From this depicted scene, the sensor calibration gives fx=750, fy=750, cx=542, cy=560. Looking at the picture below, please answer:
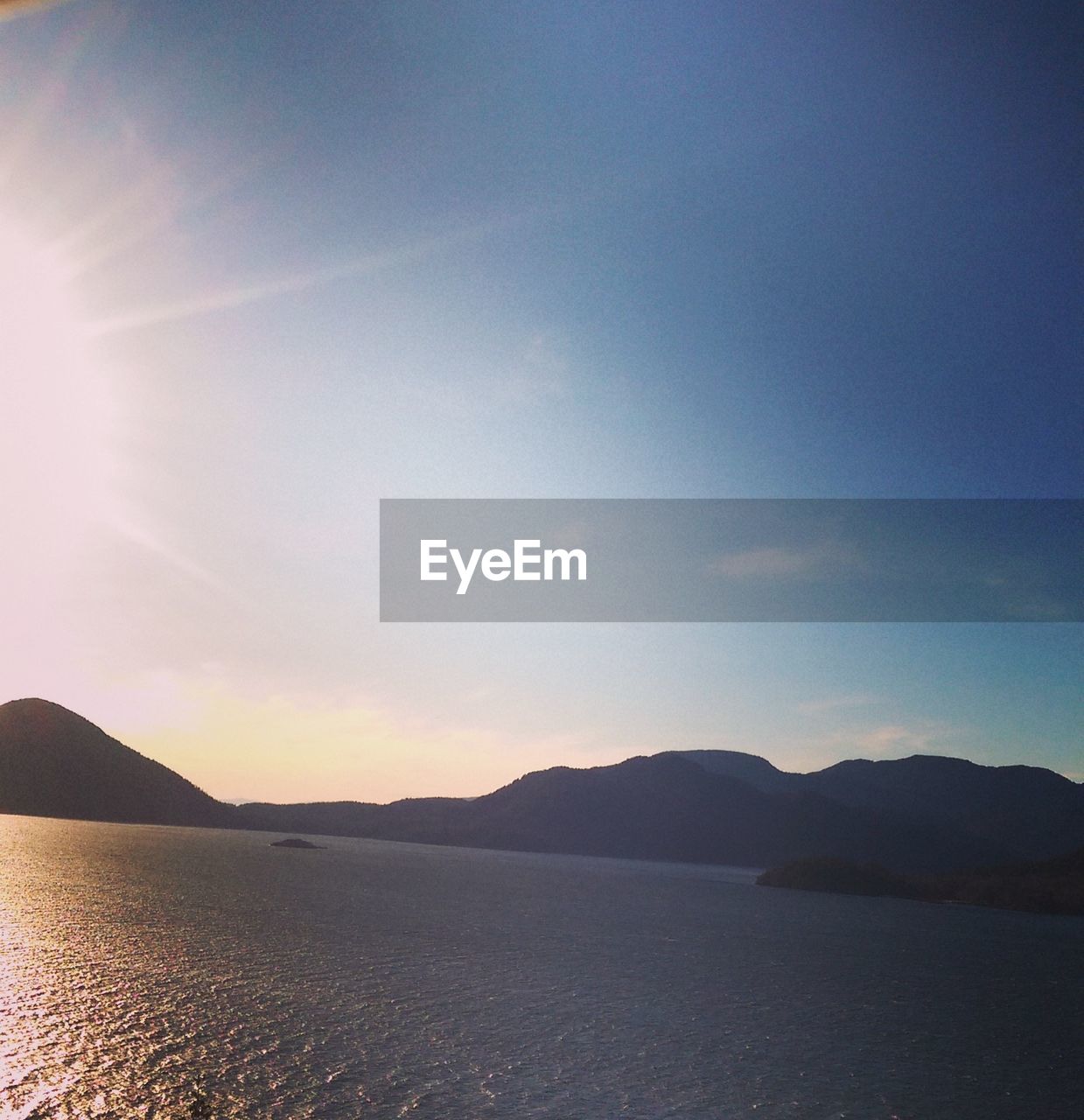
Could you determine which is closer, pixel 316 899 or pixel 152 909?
pixel 152 909

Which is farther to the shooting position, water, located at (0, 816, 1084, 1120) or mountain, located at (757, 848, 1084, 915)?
mountain, located at (757, 848, 1084, 915)

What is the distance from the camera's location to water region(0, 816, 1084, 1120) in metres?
24.0

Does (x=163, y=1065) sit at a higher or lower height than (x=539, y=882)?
higher

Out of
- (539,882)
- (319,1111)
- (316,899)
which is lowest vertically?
(539,882)

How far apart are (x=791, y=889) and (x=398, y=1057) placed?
16744 centimetres

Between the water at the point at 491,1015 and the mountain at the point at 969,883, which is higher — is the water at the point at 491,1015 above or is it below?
above

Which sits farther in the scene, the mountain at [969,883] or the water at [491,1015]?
the mountain at [969,883]

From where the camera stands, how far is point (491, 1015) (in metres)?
34.7

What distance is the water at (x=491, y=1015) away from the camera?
2398cm

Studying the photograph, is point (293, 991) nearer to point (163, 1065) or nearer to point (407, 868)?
point (163, 1065)

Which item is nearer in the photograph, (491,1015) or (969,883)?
(491,1015)

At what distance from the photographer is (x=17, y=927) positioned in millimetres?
48469

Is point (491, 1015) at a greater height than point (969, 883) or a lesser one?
greater

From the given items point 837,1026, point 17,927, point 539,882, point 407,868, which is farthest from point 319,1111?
point 407,868
